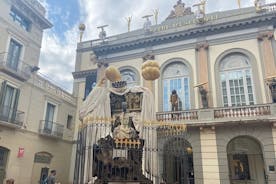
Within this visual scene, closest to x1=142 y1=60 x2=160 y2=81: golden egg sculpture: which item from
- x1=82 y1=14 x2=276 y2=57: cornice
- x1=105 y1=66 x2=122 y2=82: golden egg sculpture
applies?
x1=105 y1=66 x2=122 y2=82: golden egg sculpture

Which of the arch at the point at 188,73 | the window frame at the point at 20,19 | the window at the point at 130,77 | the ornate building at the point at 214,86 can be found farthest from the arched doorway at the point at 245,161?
the window frame at the point at 20,19

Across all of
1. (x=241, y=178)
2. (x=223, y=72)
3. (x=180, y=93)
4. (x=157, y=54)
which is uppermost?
(x=157, y=54)

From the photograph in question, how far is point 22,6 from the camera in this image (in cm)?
1898

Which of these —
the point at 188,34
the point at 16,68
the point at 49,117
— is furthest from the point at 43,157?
the point at 188,34

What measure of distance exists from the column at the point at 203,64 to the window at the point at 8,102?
1286 centimetres

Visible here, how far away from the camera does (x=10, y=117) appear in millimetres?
16422

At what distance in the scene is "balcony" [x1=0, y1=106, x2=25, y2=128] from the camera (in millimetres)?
15800

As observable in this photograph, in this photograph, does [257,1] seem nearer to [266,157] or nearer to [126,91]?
[266,157]

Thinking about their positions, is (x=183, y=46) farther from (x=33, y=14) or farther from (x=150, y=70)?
(x=33, y=14)

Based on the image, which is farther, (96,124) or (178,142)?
(178,142)

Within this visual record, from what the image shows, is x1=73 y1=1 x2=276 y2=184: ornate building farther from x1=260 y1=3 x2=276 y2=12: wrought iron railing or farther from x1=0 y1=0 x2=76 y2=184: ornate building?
x1=0 y1=0 x2=76 y2=184: ornate building

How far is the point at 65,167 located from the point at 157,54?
12645mm

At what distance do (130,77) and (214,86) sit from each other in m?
6.47

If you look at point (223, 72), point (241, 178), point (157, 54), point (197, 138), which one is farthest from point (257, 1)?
point (241, 178)
